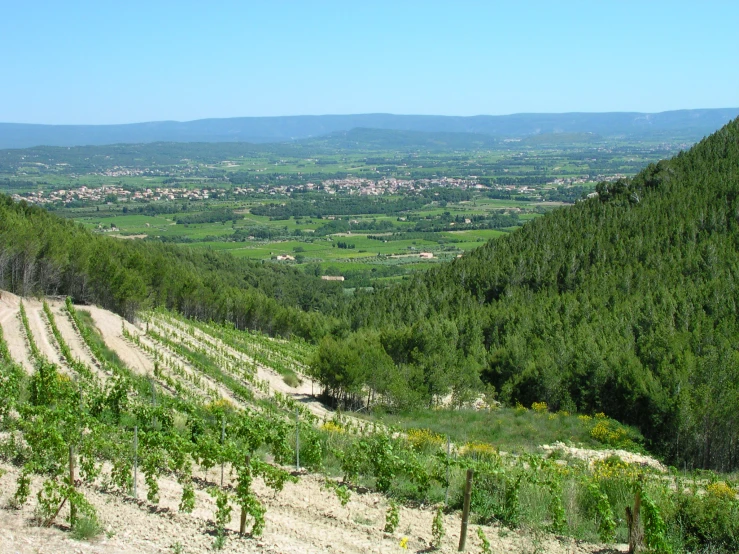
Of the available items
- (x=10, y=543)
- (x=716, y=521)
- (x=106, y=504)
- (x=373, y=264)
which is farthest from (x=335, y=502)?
(x=373, y=264)

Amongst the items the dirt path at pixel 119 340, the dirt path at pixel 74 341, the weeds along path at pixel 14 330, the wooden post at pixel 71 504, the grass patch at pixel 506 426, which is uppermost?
the wooden post at pixel 71 504

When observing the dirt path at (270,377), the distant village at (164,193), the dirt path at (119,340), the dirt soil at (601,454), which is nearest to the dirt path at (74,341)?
the dirt path at (119,340)

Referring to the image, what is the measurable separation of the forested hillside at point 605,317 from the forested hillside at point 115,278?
7.44 m

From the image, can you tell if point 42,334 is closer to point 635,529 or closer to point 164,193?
point 635,529

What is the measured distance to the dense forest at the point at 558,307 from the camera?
24844mm

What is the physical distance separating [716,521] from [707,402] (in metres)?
11.7

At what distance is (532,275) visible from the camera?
47.5m

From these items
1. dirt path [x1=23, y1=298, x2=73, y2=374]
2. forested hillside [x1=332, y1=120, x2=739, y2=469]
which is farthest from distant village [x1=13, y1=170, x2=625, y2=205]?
dirt path [x1=23, y1=298, x2=73, y2=374]

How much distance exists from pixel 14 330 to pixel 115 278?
10150 millimetres

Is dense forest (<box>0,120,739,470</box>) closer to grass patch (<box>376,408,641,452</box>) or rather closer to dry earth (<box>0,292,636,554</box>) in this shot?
grass patch (<box>376,408,641,452</box>)

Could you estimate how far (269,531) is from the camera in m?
9.80

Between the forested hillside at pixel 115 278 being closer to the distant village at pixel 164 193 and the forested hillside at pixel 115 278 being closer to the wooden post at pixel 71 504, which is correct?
the wooden post at pixel 71 504

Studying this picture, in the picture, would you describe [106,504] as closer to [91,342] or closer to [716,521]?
[716,521]

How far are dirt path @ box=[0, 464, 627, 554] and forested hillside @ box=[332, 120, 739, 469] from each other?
44.3ft
